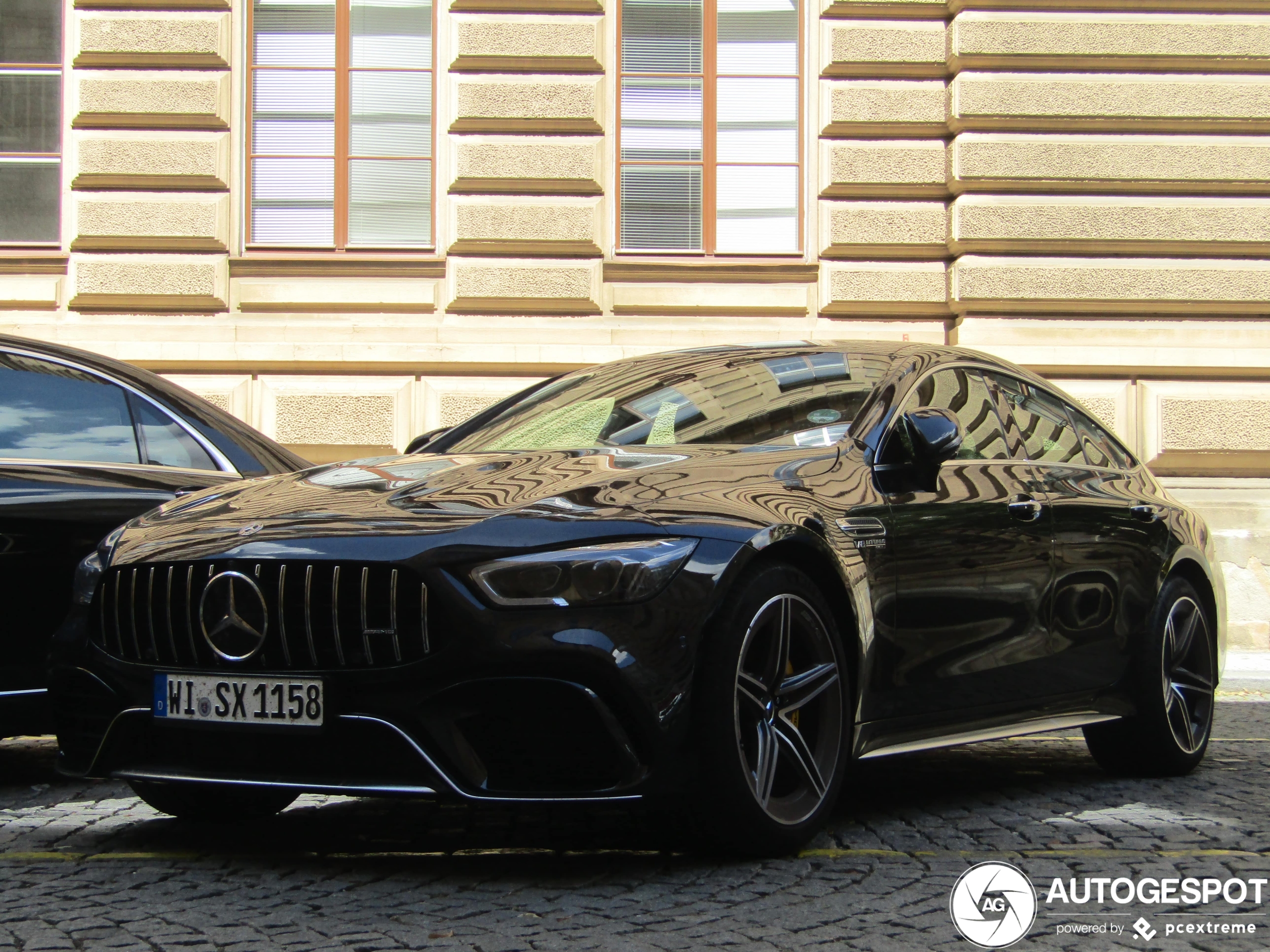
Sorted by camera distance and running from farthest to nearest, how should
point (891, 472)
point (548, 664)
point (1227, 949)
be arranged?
point (891, 472) < point (548, 664) < point (1227, 949)

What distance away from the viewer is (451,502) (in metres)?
3.98

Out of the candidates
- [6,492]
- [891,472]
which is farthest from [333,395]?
[891,472]

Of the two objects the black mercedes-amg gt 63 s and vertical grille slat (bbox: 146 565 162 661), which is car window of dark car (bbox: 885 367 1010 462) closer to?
the black mercedes-amg gt 63 s

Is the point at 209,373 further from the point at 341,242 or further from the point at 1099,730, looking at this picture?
the point at 1099,730

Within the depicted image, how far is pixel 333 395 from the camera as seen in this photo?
12078mm

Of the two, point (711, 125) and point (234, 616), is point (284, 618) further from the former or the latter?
point (711, 125)

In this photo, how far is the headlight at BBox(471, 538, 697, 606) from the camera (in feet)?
12.1

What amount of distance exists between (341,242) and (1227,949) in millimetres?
10244

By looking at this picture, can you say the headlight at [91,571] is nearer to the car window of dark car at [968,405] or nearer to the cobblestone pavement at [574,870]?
the cobblestone pavement at [574,870]

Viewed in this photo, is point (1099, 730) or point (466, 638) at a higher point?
point (466, 638)

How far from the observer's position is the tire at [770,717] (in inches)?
152

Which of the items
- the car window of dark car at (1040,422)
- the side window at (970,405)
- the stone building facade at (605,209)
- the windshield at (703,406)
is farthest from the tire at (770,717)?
the stone building facade at (605,209)

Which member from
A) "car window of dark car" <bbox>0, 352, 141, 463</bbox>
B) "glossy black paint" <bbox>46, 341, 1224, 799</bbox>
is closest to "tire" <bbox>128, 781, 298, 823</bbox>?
"glossy black paint" <bbox>46, 341, 1224, 799</bbox>

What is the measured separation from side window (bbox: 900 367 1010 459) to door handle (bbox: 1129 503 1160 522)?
630 millimetres
